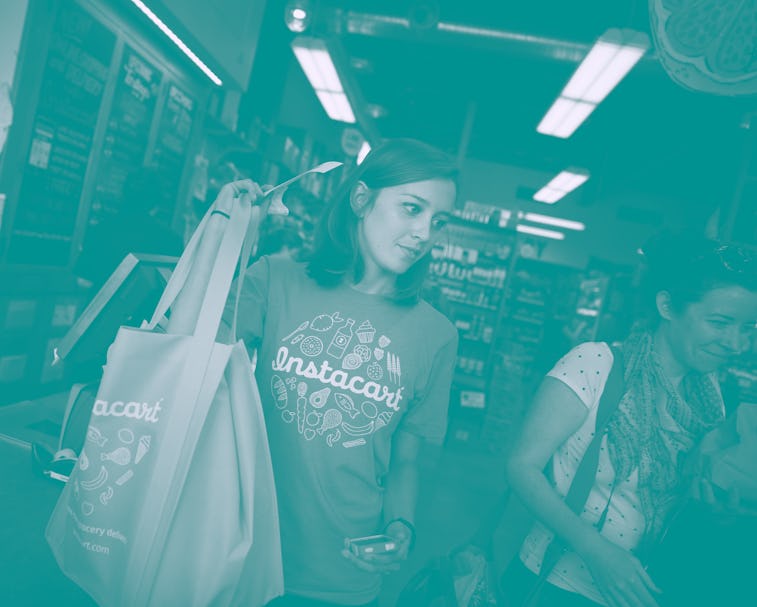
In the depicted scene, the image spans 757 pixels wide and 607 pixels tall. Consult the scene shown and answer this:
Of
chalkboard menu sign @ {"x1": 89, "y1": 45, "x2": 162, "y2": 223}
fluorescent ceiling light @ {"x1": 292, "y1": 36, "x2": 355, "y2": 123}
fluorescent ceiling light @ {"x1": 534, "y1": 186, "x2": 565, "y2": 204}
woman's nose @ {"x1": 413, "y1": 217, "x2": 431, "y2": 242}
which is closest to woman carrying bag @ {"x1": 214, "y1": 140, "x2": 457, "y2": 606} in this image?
woman's nose @ {"x1": 413, "y1": 217, "x2": 431, "y2": 242}

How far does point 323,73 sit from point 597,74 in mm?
2639

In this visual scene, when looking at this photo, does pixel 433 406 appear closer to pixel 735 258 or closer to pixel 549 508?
pixel 549 508

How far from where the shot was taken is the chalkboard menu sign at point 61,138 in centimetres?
344

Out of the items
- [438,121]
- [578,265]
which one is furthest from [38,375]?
[578,265]

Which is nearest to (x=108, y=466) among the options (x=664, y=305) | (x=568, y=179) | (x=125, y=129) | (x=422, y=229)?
(x=422, y=229)

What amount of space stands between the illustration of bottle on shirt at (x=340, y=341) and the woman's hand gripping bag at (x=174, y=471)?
24 cm

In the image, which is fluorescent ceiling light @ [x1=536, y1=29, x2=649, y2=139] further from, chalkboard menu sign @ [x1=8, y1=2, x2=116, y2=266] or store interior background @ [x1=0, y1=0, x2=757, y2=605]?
chalkboard menu sign @ [x1=8, y1=2, x2=116, y2=266]

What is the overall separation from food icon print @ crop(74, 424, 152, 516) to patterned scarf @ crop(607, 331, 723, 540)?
1.02m

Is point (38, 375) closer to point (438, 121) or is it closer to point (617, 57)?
point (617, 57)

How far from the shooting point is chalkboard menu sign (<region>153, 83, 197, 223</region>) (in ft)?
16.1

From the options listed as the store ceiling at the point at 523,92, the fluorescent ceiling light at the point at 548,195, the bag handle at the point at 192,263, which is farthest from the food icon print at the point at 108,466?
the fluorescent ceiling light at the point at 548,195

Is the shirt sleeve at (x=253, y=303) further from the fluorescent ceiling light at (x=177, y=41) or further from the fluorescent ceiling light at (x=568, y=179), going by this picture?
the fluorescent ceiling light at (x=568, y=179)

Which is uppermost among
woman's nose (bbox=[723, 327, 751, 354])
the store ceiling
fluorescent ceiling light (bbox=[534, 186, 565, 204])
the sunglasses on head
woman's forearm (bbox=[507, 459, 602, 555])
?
the store ceiling

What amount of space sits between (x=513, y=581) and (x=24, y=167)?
3.57 metres
